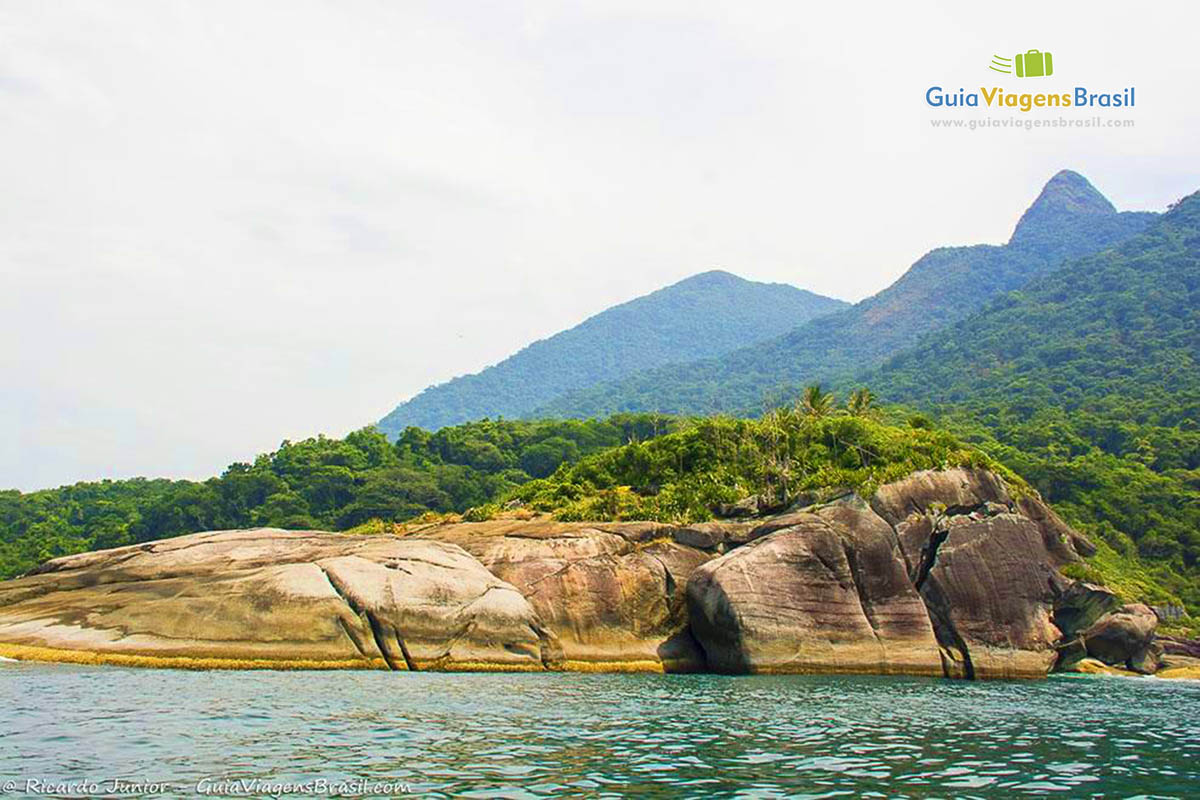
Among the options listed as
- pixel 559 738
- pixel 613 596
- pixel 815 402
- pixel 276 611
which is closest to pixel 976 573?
pixel 613 596

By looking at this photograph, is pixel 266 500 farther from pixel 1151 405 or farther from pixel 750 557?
pixel 1151 405

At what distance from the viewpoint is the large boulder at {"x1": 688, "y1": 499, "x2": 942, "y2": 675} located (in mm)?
35312

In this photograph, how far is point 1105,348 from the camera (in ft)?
449

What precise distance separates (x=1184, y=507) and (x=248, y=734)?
275 ft

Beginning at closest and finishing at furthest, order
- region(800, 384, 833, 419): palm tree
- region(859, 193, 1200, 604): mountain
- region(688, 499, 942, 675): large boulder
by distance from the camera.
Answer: region(688, 499, 942, 675): large boulder, region(800, 384, 833, 419): palm tree, region(859, 193, 1200, 604): mountain

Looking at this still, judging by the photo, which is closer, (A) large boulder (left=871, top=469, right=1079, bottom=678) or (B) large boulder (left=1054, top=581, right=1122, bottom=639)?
(A) large boulder (left=871, top=469, right=1079, bottom=678)

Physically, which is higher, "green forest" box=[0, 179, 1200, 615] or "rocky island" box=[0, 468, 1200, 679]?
"green forest" box=[0, 179, 1200, 615]

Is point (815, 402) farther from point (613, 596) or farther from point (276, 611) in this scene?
point (276, 611)

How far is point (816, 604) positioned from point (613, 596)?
7.73 metres

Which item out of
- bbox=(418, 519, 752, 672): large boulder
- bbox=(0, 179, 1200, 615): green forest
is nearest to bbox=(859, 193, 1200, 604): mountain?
bbox=(0, 179, 1200, 615): green forest

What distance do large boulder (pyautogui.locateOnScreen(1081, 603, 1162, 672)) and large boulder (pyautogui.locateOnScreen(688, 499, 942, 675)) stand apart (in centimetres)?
1765

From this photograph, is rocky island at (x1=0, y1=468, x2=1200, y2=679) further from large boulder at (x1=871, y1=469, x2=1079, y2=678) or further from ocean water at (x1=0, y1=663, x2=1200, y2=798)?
ocean water at (x1=0, y1=663, x2=1200, y2=798)

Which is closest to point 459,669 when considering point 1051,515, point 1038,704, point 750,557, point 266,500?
point 750,557

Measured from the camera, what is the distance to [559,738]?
60.5 ft
